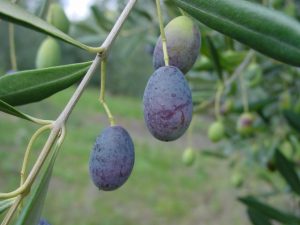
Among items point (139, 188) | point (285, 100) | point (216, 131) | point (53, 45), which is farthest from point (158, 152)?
point (53, 45)

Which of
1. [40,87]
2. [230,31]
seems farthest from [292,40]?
[40,87]

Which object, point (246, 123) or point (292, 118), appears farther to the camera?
point (246, 123)

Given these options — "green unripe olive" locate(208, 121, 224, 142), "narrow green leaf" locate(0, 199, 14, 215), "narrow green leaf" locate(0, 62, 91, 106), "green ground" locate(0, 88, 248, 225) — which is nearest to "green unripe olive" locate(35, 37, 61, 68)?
"narrow green leaf" locate(0, 62, 91, 106)

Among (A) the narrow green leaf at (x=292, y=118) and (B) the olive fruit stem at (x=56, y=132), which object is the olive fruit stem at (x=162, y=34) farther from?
(A) the narrow green leaf at (x=292, y=118)

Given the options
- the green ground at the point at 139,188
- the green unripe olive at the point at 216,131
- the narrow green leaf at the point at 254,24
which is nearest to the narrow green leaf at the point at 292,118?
the green unripe olive at the point at 216,131

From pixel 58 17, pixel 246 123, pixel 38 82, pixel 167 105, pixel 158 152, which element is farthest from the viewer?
pixel 158 152

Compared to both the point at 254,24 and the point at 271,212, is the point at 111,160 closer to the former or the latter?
the point at 254,24

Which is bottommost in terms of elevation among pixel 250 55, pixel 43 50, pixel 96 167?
pixel 96 167

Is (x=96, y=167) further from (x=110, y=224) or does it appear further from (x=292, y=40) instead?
(x=110, y=224)
